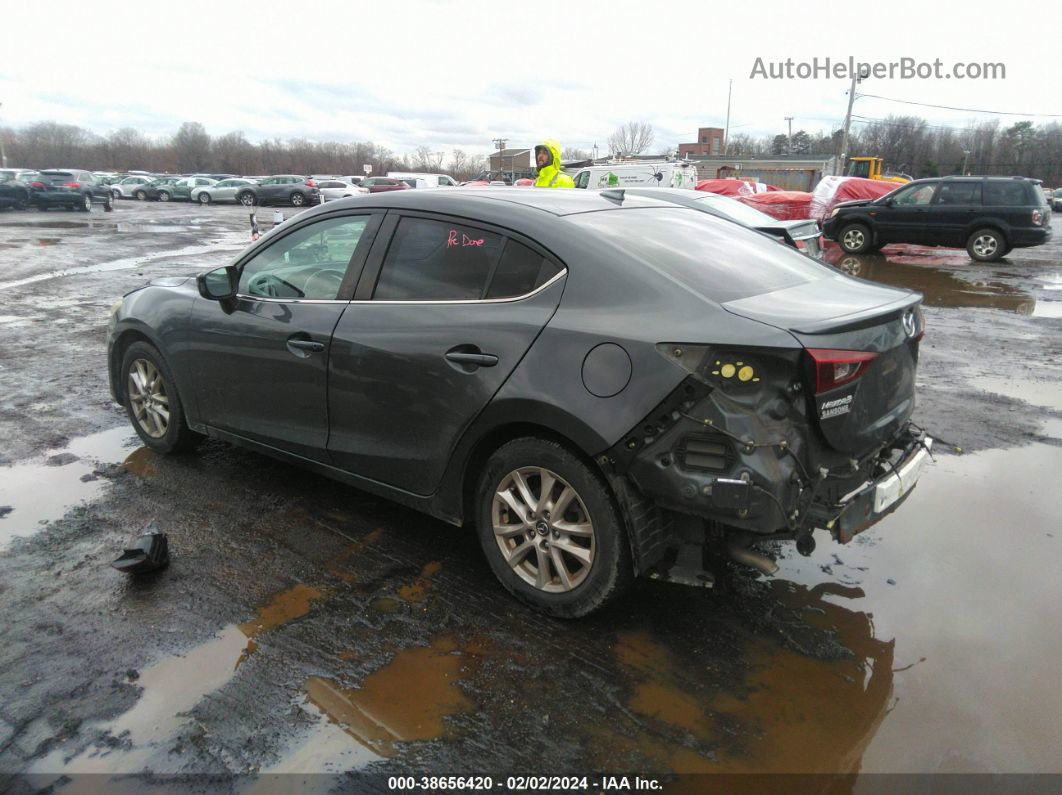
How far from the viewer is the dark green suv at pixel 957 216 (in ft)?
51.0

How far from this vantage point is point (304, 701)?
2.70 metres

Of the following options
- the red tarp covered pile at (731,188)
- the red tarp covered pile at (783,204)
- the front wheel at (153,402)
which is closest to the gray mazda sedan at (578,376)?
the front wheel at (153,402)

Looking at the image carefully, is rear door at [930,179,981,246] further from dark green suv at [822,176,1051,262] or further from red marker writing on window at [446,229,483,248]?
red marker writing on window at [446,229,483,248]

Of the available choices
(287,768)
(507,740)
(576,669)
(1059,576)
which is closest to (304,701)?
(287,768)

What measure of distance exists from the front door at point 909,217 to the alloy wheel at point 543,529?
642 inches

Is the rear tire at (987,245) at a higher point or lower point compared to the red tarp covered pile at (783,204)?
lower

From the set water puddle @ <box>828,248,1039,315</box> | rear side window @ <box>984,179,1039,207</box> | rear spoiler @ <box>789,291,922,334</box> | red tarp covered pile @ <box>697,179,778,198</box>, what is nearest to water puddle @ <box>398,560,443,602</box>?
rear spoiler @ <box>789,291,922,334</box>

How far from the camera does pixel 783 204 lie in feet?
63.4

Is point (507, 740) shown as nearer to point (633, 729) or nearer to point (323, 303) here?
point (633, 729)

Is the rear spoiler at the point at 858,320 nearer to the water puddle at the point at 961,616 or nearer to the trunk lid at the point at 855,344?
the trunk lid at the point at 855,344

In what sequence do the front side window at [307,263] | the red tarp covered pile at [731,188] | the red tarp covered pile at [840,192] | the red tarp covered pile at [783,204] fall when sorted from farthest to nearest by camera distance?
the red tarp covered pile at [731,188] → the red tarp covered pile at [840,192] → the red tarp covered pile at [783,204] → the front side window at [307,263]

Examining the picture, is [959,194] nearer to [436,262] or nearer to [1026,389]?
[1026,389]

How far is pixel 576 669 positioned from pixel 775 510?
38.5 inches

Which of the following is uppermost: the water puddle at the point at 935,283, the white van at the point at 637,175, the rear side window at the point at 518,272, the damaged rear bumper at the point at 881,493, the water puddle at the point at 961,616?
the white van at the point at 637,175
